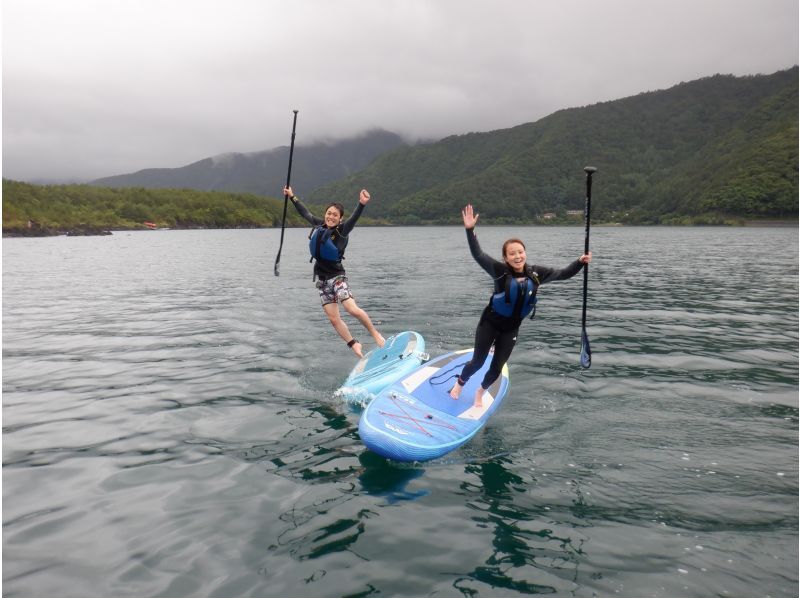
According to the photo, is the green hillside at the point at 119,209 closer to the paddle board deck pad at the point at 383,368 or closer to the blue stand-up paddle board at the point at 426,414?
the paddle board deck pad at the point at 383,368

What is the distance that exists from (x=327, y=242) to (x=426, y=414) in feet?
16.0

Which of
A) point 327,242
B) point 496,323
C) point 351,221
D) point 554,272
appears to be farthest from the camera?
point 327,242

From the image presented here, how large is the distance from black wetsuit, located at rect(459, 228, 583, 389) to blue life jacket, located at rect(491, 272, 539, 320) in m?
0.07

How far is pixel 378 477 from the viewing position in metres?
6.25

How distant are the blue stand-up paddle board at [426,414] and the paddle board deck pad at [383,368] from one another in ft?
1.63

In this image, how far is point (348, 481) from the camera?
240 inches

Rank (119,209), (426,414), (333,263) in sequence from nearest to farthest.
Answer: (426,414), (333,263), (119,209)

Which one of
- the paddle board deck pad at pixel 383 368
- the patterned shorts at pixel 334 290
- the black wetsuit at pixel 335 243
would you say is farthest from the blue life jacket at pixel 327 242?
the paddle board deck pad at pixel 383 368

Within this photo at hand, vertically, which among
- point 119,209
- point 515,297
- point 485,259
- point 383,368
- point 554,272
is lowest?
point 383,368

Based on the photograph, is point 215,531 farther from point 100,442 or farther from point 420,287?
point 420,287

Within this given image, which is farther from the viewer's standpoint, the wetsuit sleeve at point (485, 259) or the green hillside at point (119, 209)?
the green hillside at point (119, 209)

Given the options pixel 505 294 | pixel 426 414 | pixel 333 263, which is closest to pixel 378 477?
pixel 426 414

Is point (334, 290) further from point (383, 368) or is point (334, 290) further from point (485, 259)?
point (485, 259)

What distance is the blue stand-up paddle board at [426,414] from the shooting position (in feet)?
21.0
